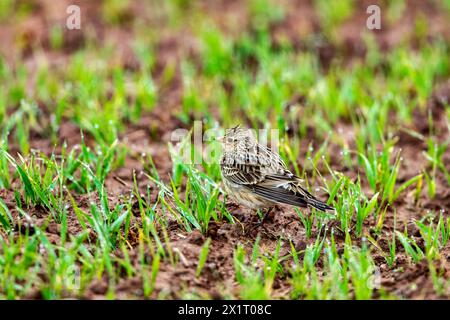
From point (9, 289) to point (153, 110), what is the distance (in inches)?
165

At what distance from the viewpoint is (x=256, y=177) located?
20.0ft

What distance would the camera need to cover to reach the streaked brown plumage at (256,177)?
5812 mm

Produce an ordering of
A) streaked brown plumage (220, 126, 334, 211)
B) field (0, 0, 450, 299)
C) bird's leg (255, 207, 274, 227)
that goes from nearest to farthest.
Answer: field (0, 0, 450, 299), streaked brown plumage (220, 126, 334, 211), bird's leg (255, 207, 274, 227)

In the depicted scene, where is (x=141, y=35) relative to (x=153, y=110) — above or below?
above

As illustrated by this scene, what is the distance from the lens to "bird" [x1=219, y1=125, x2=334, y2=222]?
581cm

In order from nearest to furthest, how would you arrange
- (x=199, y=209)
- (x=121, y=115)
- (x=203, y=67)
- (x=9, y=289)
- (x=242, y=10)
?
(x=9, y=289), (x=199, y=209), (x=121, y=115), (x=203, y=67), (x=242, y=10)

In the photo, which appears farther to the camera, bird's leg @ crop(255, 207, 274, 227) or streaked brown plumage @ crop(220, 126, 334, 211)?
bird's leg @ crop(255, 207, 274, 227)

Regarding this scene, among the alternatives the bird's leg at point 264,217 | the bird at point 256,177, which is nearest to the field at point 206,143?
the bird's leg at point 264,217

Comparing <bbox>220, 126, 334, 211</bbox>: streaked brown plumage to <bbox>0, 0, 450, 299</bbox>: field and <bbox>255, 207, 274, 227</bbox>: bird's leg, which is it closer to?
<bbox>255, 207, 274, 227</bbox>: bird's leg

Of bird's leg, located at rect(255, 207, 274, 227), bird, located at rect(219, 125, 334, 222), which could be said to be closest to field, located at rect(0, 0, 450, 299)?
bird's leg, located at rect(255, 207, 274, 227)

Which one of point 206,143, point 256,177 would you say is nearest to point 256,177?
point 256,177
